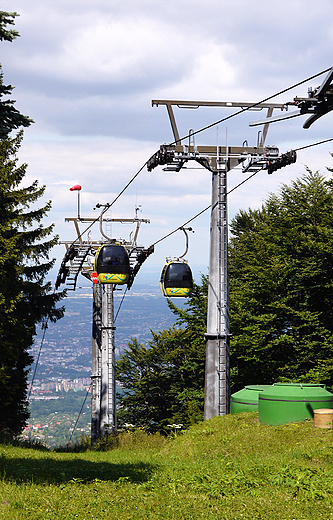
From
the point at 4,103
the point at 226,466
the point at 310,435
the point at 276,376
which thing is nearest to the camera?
the point at 4,103

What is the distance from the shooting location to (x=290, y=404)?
1617 cm

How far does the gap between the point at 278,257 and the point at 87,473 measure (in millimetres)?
25532

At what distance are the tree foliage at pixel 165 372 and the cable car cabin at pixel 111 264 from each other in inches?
828

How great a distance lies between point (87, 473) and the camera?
13.1m

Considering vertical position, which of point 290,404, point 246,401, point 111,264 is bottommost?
point 246,401

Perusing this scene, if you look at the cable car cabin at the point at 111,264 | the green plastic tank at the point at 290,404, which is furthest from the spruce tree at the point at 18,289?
the green plastic tank at the point at 290,404

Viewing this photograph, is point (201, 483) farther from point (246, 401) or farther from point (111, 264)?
point (111, 264)

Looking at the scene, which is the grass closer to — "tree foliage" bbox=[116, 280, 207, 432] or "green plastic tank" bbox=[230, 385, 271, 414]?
"green plastic tank" bbox=[230, 385, 271, 414]

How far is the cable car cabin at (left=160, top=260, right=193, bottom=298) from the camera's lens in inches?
877

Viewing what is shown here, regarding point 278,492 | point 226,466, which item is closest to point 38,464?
point 226,466

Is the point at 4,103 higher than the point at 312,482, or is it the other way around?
the point at 4,103

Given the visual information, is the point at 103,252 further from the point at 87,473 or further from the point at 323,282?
the point at 323,282

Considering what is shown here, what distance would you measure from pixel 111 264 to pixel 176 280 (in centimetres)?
273

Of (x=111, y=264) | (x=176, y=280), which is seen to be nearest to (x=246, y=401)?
(x=176, y=280)
